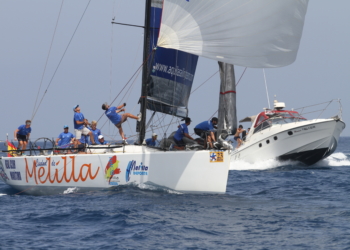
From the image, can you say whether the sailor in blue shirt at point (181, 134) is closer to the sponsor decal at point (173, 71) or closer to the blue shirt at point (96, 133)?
the sponsor decal at point (173, 71)

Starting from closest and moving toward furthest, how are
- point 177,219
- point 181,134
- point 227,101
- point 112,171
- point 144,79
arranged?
point 177,219 → point 112,171 → point 227,101 → point 181,134 → point 144,79

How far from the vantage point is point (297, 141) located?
64.9ft

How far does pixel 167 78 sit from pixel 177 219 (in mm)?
5976

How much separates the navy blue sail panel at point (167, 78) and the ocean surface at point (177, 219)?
→ 2.77 meters

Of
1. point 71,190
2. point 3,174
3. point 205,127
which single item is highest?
point 205,127

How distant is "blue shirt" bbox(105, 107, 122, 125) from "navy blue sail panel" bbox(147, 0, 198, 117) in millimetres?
975

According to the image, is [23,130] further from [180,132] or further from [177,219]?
[177,219]

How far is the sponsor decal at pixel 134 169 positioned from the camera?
38.4 feet

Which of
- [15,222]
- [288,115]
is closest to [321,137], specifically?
[288,115]

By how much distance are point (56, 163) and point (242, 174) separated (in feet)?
24.7

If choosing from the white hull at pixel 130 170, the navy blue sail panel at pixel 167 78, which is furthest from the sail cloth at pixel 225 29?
the navy blue sail panel at pixel 167 78

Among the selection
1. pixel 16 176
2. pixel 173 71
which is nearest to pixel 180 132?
pixel 173 71

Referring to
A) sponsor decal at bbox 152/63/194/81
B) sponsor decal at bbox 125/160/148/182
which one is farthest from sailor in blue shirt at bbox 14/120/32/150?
sponsor decal at bbox 125/160/148/182

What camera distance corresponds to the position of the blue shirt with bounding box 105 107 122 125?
1281cm
